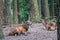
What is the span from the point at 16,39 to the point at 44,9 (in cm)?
1196

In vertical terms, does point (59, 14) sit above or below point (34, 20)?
above

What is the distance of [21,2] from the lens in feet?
89.7

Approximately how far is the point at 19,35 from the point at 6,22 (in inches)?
267

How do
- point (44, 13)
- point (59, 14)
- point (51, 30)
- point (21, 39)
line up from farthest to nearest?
1. point (44, 13)
2. point (51, 30)
3. point (21, 39)
4. point (59, 14)

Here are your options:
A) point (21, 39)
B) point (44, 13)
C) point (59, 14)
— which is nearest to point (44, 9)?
point (44, 13)

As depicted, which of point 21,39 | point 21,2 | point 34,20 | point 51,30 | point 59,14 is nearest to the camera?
point 59,14

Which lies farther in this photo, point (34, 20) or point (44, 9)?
point (44, 9)

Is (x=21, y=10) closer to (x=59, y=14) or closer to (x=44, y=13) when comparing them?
(x=44, y=13)

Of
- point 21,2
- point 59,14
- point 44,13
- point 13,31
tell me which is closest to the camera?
point 59,14

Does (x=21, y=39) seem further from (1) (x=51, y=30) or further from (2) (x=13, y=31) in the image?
(1) (x=51, y=30)

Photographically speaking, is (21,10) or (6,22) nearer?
(6,22)

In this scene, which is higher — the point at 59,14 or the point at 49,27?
the point at 59,14

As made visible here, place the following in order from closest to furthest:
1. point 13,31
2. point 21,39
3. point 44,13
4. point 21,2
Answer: point 21,39
point 13,31
point 44,13
point 21,2

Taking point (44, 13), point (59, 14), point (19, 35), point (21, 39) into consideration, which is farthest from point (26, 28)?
point (44, 13)
